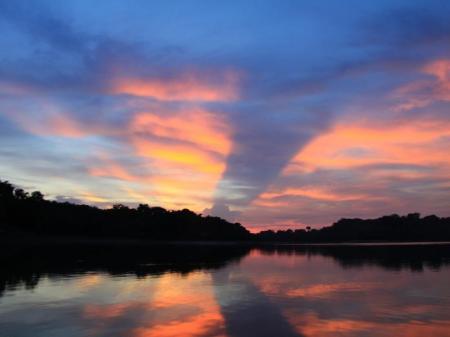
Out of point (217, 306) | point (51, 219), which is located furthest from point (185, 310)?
point (51, 219)

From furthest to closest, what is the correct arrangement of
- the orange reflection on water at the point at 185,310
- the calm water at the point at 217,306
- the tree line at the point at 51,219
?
the tree line at the point at 51,219 < the calm water at the point at 217,306 < the orange reflection on water at the point at 185,310

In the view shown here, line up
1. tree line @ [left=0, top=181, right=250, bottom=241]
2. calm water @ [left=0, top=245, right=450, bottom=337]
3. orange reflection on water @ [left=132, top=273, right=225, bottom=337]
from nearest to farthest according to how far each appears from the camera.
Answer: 1. orange reflection on water @ [left=132, top=273, right=225, bottom=337]
2. calm water @ [left=0, top=245, right=450, bottom=337]
3. tree line @ [left=0, top=181, right=250, bottom=241]

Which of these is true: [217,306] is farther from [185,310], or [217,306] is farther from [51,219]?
[51,219]

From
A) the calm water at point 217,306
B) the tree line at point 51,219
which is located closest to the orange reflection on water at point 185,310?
the calm water at point 217,306

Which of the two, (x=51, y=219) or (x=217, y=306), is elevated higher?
(x=51, y=219)

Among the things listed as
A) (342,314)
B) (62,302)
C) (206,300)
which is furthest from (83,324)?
(342,314)

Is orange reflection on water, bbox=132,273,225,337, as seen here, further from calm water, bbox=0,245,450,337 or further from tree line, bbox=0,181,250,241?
tree line, bbox=0,181,250,241

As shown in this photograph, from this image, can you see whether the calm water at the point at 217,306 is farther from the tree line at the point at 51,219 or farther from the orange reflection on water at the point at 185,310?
the tree line at the point at 51,219

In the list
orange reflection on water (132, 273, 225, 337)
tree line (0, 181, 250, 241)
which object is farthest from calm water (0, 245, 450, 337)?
tree line (0, 181, 250, 241)

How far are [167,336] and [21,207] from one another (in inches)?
5296

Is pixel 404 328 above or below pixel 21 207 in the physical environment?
below

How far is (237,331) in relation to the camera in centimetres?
2117

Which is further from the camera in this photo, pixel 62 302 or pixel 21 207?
pixel 21 207

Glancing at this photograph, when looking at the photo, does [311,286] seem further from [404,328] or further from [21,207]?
[21,207]
